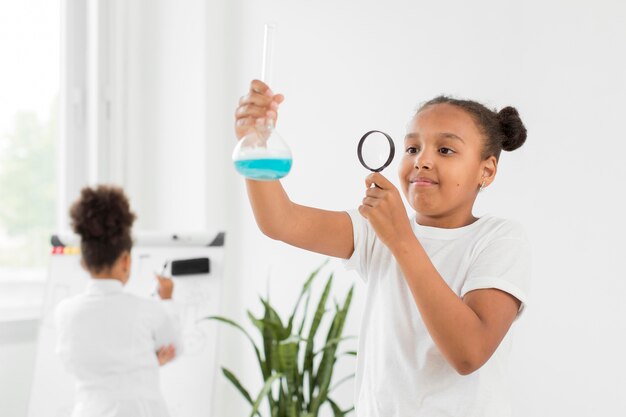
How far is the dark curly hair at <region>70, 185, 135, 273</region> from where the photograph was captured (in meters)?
2.36

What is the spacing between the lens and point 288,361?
7.68 feet

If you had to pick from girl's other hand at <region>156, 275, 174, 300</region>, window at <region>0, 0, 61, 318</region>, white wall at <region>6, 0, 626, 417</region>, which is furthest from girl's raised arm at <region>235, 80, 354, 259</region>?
window at <region>0, 0, 61, 318</region>

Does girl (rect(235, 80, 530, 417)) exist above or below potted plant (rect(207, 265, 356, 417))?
above

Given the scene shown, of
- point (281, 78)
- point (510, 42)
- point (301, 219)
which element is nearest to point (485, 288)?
point (301, 219)

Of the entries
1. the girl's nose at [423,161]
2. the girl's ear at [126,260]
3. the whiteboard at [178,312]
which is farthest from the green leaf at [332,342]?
the girl's nose at [423,161]

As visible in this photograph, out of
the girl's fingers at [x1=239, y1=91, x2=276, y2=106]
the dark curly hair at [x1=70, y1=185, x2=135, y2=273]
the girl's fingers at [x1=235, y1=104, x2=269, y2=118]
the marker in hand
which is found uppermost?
the girl's fingers at [x1=239, y1=91, x2=276, y2=106]

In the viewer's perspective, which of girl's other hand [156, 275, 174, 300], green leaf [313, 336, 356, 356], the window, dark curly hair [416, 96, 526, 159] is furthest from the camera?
the window

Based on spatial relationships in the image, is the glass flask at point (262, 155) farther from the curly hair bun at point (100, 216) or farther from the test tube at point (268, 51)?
the curly hair bun at point (100, 216)

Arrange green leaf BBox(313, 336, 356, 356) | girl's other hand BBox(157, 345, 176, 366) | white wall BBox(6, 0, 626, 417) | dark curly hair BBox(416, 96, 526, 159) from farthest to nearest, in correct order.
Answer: girl's other hand BBox(157, 345, 176, 366), green leaf BBox(313, 336, 356, 356), white wall BBox(6, 0, 626, 417), dark curly hair BBox(416, 96, 526, 159)

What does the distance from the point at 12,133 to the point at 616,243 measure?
2.59 metres

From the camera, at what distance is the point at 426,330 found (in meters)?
1.19

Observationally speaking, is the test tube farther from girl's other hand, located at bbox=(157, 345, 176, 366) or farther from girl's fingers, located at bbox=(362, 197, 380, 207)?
girl's other hand, located at bbox=(157, 345, 176, 366)

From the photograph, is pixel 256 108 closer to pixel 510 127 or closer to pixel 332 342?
pixel 510 127

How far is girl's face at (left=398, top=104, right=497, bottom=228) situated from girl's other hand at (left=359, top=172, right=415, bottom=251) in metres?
0.08
